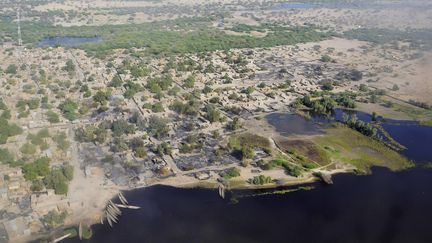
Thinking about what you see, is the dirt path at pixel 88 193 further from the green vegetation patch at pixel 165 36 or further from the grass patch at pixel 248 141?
the green vegetation patch at pixel 165 36

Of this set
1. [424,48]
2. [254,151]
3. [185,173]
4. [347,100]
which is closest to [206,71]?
[347,100]

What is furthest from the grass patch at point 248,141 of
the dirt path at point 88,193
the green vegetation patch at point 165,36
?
the green vegetation patch at point 165,36

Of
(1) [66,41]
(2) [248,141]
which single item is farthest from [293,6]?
(2) [248,141]

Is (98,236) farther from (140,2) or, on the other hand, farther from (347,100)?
(140,2)

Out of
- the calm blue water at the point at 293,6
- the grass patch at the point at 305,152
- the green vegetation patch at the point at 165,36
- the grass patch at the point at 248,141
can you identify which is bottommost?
the grass patch at the point at 305,152

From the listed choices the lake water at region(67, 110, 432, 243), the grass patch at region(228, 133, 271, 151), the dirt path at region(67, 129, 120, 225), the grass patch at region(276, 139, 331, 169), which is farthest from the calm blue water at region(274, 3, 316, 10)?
the dirt path at region(67, 129, 120, 225)

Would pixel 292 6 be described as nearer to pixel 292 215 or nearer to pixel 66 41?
pixel 66 41
